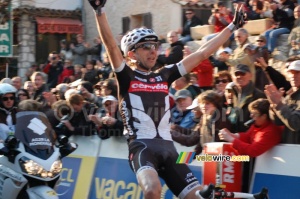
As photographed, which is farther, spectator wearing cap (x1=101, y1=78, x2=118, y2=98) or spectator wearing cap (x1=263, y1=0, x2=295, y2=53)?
spectator wearing cap (x1=263, y1=0, x2=295, y2=53)

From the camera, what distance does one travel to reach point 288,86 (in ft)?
32.0

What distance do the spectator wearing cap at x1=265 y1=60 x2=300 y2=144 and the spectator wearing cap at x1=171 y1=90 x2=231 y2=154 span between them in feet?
2.77

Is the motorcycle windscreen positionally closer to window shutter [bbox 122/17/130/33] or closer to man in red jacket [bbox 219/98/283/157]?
man in red jacket [bbox 219/98/283/157]

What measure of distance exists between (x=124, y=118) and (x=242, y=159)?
1.57 meters

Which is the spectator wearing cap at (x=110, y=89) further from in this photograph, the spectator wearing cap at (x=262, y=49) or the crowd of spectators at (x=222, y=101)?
the spectator wearing cap at (x=262, y=49)

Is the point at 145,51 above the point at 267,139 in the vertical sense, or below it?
above

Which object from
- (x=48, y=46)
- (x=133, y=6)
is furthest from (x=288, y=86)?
(x=48, y=46)

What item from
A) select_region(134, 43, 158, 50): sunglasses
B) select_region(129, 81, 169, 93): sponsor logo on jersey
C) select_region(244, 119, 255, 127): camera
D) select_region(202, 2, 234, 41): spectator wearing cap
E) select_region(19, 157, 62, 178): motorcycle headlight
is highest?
select_region(202, 2, 234, 41): spectator wearing cap

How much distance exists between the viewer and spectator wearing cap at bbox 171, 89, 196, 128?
9.82 metres

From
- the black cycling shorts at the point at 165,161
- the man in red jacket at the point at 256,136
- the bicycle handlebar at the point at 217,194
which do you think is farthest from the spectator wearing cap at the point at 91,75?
the bicycle handlebar at the point at 217,194

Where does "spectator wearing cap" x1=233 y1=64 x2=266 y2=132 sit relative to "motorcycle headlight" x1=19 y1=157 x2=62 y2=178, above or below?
above

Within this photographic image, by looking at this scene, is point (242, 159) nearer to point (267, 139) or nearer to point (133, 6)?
point (267, 139)

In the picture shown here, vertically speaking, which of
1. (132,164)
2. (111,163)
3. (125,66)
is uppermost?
(125,66)

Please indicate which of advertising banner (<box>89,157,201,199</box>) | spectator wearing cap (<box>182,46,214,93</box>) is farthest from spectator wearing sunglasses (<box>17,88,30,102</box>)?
advertising banner (<box>89,157,201,199</box>)
